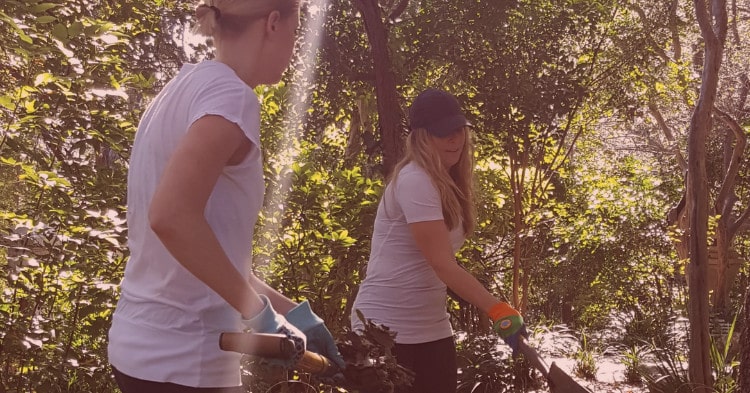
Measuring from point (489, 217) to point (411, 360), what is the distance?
21.0 ft

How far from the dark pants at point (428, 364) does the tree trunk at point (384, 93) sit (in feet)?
11.5

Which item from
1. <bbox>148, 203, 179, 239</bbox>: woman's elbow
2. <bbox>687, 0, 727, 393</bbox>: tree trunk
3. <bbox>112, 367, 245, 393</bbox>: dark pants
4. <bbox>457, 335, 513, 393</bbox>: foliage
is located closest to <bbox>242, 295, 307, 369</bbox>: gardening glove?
<bbox>112, 367, 245, 393</bbox>: dark pants

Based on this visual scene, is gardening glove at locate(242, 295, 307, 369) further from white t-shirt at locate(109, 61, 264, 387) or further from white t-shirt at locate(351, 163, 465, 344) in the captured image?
white t-shirt at locate(351, 163, 465, 344)

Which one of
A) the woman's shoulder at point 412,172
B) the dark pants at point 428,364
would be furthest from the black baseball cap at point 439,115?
the dark pants at point 428,364

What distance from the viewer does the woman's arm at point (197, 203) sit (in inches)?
57.3

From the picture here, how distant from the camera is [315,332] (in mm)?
1847

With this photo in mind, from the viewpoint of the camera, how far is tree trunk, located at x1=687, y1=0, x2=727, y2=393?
5.81 m

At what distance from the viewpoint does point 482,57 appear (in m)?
8.75

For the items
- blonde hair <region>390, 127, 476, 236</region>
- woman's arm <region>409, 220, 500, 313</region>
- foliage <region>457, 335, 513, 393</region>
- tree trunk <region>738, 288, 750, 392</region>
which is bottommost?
foliage <region>457, 335, 513, 393</region>

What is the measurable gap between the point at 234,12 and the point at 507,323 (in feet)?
6.18

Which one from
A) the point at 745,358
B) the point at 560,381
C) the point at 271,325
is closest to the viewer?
the point at 271,325

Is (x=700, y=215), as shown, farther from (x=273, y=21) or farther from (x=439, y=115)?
(x=273, y=21)

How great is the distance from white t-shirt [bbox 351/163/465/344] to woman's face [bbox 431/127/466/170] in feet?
0.46

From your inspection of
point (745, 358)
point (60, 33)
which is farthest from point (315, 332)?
point (745, 358)
